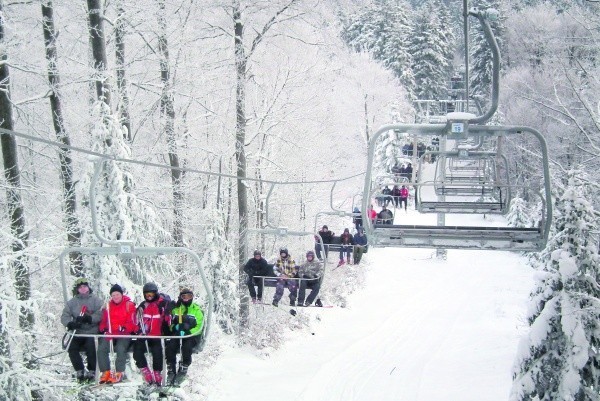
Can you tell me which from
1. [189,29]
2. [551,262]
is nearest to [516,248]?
[551,262]

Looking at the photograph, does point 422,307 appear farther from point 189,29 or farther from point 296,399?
point 189,29

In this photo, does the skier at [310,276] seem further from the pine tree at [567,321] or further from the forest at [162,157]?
the pine tree at [567,321]

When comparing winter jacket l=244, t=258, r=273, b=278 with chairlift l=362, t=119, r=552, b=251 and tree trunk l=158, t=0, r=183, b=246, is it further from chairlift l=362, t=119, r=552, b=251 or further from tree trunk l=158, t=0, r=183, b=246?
chairlift l=362, t=119, r=552, b=251

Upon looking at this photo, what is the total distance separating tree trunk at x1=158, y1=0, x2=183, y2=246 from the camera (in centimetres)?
1446

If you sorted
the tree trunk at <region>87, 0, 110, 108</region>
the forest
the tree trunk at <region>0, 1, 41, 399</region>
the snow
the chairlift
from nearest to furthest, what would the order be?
the chairlift → the tree trunk at <region>0, 1, 41, 399</region> → the forest → the tree trunk at <region>87, 0, 110, 108</region> → the snow

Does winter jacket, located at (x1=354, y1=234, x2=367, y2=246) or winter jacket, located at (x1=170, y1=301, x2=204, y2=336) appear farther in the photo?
winter jacket, located at (x1=354, y1=234, x2=367, y2=246)

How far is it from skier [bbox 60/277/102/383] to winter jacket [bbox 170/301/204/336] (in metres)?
1.08

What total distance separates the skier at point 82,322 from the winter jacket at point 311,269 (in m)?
6.60

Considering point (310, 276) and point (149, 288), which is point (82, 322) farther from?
point (310, 276)

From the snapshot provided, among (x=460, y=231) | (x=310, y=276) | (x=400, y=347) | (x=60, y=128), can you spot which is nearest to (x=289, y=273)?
(x=310, y=276)

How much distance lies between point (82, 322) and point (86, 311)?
165mm

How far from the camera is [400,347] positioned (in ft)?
64.6

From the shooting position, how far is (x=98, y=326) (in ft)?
27.9

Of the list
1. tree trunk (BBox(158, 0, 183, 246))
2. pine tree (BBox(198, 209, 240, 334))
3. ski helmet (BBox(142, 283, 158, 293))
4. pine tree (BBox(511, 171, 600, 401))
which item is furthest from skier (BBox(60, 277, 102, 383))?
pine tree (BBox(198, 209, 240, 334))
